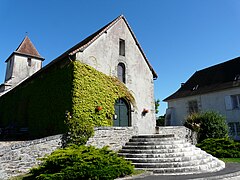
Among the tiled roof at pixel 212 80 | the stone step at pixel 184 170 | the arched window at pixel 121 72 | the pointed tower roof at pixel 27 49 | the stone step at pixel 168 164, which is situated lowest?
the stone step at pixel 184 170

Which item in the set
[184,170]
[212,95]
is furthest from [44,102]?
[212,95]

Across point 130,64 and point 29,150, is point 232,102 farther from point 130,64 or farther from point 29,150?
point 29,150

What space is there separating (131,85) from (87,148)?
23.3 ft

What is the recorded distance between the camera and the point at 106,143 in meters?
9.78

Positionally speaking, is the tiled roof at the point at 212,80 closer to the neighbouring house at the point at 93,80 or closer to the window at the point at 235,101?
the window at the point at 235,101

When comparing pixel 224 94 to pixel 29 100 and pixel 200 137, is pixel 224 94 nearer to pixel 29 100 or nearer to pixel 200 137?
pixel 200 137

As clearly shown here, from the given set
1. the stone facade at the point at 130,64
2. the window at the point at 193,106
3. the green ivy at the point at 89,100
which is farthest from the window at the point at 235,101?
the green ivy at the point at 89,100

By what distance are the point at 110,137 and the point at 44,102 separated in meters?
5.76

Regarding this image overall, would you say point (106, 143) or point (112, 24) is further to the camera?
point (112, 24)

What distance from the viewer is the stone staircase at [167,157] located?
756 cm

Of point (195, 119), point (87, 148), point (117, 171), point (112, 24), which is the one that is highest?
point (112, 24)

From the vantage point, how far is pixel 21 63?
25984mm

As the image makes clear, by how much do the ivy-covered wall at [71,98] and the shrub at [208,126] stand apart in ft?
17.5

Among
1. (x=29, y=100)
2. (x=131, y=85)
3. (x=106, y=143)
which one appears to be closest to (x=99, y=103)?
(x=106, y=143)
